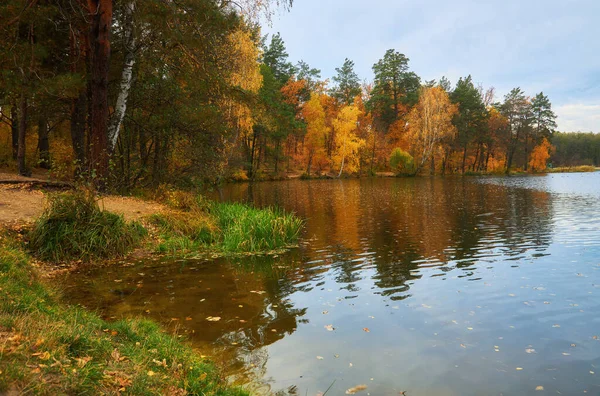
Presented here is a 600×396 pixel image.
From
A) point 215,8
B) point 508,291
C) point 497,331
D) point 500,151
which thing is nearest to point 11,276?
point 497,331

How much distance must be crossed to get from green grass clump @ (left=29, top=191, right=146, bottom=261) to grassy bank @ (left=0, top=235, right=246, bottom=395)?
11.3ft

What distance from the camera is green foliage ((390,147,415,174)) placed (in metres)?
53.2

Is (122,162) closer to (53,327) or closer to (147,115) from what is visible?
(147,115)

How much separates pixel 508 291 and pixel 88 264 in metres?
8.46

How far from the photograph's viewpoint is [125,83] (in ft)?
47.1

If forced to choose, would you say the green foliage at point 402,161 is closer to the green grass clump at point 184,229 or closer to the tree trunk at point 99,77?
the green grass clump at point 184,229

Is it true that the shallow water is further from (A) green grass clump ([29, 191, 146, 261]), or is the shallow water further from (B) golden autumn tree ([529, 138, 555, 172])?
(B) golden autumn tree ([529, 138, 555, 172])

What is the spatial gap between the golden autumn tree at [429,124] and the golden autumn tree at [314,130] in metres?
12.4

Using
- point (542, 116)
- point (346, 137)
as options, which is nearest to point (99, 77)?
point (346, 137)

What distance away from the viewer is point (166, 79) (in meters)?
16.4

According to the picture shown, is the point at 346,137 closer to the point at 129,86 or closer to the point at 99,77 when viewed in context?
the point at 129,86

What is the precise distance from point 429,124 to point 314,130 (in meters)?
15.5

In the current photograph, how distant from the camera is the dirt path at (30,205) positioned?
9.46 meters

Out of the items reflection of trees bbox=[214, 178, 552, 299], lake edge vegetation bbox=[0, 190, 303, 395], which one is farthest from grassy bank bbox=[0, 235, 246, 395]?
reflection of trees bbox=[214, 178, 552, 299]
